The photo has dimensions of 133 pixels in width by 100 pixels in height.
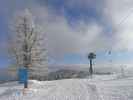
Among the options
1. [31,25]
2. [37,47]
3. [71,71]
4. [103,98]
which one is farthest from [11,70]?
[71,71]

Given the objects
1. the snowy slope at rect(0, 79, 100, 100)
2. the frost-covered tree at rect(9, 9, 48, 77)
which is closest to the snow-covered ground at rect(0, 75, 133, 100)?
the snowy slope at rect(0, 79, 100, 100)

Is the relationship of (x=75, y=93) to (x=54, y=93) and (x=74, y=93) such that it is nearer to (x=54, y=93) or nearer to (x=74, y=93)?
(x=74, y=93)

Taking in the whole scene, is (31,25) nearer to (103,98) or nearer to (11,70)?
(11,70)

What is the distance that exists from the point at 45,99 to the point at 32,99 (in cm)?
104

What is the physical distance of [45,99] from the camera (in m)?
11.2

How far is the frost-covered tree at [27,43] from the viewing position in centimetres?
2014

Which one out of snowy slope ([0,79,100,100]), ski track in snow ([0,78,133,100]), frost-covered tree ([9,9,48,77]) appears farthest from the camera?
frost-covered tree ([9,9,48,77])

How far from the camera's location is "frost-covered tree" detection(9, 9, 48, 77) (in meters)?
20.1

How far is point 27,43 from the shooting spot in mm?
19891

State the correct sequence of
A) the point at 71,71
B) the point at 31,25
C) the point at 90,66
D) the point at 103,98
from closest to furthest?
the point at 103,98
the point at 31,25
the point at 90,66
the point at 71,71

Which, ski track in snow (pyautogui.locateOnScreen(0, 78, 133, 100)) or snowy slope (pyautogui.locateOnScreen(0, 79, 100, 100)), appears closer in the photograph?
ski track in snow (pyautogui.locateOnScreen(0, 78, 133, 100))

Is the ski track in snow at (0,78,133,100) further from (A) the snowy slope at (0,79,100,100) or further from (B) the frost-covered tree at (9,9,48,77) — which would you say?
(B) the frost-covered tree at (9,9,48,77)

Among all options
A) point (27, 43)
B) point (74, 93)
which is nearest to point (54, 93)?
point (74, 93)

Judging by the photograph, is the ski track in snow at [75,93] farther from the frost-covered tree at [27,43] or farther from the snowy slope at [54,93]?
the frost-covered tree at [27,43]
